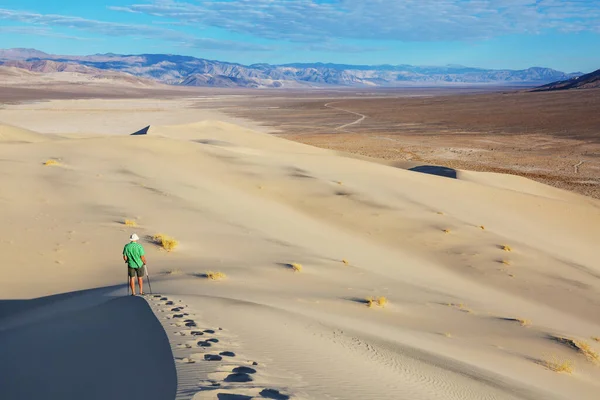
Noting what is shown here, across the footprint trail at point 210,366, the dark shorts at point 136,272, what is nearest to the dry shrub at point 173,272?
the dark shorts at point 136,272

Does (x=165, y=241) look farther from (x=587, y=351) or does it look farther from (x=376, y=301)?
(x=587, y=351)

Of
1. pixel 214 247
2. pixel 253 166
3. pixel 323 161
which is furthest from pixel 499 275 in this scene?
pixel 323 161

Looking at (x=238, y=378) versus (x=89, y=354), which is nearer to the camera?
(x=238, y=378)

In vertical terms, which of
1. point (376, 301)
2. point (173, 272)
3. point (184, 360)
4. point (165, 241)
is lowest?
point (376, 301)

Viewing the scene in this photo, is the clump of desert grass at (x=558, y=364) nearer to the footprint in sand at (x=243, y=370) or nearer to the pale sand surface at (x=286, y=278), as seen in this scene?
the pale sand surface at (x=286, y=278)

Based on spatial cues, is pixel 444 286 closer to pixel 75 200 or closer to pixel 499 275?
pixel 499 275

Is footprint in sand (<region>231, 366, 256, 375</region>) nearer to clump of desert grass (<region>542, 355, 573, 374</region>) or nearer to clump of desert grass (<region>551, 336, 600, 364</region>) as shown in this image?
clump of desert grass (<region>542, 355, 573, 374</region>)

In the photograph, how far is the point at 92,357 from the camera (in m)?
4.83

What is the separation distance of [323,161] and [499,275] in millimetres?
11798

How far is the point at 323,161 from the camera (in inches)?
877

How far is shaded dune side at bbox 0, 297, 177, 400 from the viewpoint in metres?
4.13

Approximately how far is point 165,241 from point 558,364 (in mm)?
6491

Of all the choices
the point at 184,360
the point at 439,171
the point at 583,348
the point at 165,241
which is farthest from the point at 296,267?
the point at 439,171

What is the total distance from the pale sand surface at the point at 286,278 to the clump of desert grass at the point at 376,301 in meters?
0.13
